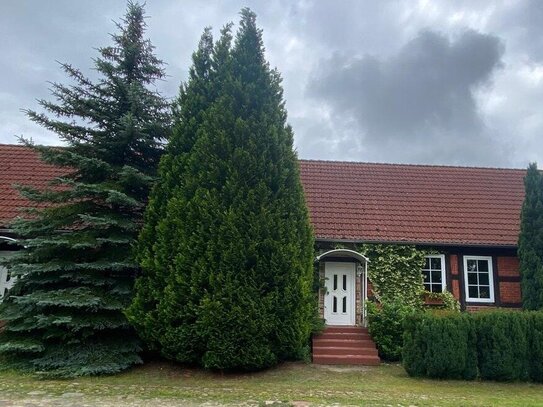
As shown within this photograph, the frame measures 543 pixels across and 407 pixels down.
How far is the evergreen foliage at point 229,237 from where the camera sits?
25.0 ft

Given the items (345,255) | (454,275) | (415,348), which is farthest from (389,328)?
(454,275)

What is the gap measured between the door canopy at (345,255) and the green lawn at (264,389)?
3.37m

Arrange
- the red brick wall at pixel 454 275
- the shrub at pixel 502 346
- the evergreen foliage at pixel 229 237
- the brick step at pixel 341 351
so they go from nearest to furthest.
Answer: the evergreen foliage at pixel 229 237
the shrub at pixel 502 346
the brick step at pixel 341 351
the red brick wall at pixel 454 275

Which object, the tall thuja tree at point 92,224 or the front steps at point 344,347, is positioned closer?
the tall thuja tree at point 92,224

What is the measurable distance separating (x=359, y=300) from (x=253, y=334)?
501 cm

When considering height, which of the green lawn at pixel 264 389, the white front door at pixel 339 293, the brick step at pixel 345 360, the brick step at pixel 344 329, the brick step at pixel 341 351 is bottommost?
the green lawn at pixel 264 389

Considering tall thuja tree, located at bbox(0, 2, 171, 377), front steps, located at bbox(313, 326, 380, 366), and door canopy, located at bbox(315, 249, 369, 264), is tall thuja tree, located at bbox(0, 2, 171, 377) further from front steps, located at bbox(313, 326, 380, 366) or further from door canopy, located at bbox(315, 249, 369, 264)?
door canopy, located at bbox(315, 249, 369, 264)

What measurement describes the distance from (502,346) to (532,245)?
12.9 ft

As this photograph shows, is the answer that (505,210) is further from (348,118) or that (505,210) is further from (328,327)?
(348,118)

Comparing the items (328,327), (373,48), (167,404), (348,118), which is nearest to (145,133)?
(167,404)

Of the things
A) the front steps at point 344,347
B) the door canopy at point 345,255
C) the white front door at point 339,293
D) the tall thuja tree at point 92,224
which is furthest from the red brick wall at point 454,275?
the tall thuja tree at point 92,224

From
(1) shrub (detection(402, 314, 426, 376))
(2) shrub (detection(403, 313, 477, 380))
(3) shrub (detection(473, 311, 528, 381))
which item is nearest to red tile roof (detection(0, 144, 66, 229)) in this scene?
(1) shrub (detection(402, 314, 426, 376))

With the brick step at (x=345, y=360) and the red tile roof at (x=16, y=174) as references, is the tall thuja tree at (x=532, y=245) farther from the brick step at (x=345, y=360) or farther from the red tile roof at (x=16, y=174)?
the red tile roof at (x=16, y=174)

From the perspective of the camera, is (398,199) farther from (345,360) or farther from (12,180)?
(12,180)
